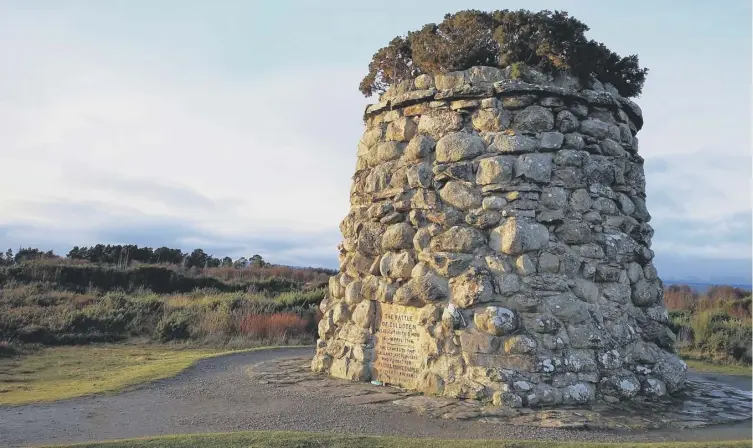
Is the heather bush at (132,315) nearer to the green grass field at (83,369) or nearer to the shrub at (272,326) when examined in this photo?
the shrub at (272,326)

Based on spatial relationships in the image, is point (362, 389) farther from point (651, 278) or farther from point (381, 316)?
point (651, 278)

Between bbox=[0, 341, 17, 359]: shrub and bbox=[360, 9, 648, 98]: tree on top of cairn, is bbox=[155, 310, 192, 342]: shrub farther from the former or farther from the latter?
bbox=[360, 9, 648, 98]: tree on top of cairn

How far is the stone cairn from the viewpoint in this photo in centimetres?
659

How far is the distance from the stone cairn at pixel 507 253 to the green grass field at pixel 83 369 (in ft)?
8.97

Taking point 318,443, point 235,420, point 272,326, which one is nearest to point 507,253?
point 318,443

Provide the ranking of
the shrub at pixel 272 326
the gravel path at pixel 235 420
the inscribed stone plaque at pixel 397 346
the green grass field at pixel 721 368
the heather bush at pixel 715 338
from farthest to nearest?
the shrub at pixel 272 326 < the heather bush at pixel 715 338 < the green grass field at pixel 721 368 < the inscribed stone plaque at pixel 397 346 < the gravel path at pixel 235 420

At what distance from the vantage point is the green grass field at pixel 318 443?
472 centimetres

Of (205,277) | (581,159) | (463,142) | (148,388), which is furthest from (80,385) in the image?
(205,277)

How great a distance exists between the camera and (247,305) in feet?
56.9

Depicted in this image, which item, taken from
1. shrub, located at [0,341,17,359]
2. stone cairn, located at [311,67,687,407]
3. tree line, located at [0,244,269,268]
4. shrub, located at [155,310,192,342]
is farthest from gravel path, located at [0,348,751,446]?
tree line, located at [0,244,269,268]

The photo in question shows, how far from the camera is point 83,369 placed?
33.1 ft

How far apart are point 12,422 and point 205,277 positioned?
19.5m

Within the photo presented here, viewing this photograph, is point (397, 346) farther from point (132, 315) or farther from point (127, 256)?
point (127, 256)

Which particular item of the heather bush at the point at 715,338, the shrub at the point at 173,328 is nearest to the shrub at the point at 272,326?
the shrub at the point at 173,328
